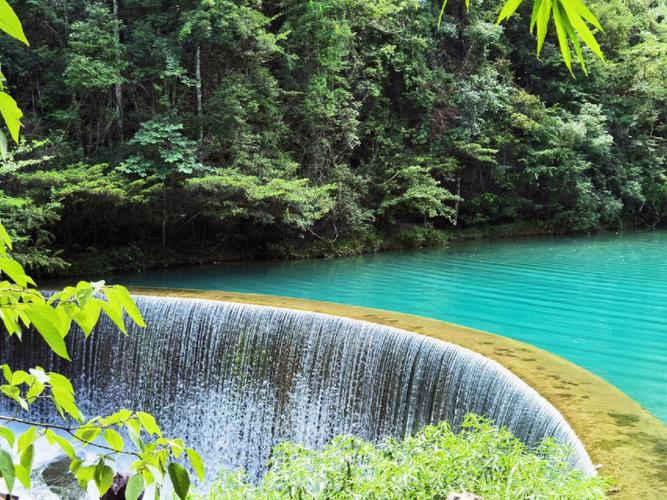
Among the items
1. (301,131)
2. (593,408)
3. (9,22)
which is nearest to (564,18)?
(9,22)

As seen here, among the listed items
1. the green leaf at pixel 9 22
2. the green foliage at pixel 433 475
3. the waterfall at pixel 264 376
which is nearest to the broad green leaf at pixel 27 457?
the green leaf at pixel 9 22

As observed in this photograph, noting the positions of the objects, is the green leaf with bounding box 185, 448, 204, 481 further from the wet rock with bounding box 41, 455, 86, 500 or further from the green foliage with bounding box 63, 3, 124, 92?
the green foliage with bounding box 63, 3, 124, 92

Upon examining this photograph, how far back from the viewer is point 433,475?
2467mm

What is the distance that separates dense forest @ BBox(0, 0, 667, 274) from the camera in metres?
11.3

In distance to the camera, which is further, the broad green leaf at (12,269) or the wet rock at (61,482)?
the wet rock at (61,482)

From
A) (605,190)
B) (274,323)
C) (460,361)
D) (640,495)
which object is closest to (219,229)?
(274,323)

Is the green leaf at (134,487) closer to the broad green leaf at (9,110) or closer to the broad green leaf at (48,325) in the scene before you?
the broad green leaf at (48,325)

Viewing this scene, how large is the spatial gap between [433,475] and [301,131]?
A: 1248 cm

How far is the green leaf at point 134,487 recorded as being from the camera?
→ 29.9 inches

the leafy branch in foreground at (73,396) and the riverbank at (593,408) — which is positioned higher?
the leafy branch in foreground at (73,396)

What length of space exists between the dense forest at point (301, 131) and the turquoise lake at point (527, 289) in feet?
4.41

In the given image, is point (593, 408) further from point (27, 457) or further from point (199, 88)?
point (199, 88)

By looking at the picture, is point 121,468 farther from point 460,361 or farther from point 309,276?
point 309,276

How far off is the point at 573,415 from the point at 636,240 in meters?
15.6
